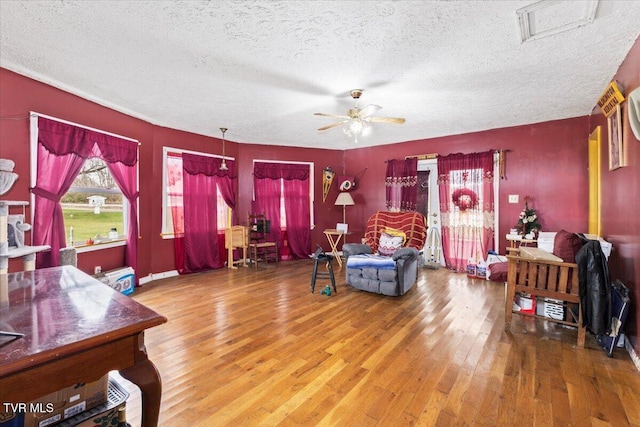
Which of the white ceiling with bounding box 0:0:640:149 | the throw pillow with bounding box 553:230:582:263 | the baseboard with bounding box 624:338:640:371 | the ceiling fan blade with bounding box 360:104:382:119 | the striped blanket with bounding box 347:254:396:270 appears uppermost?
the white ceiling with bounding box 0:0:640:149

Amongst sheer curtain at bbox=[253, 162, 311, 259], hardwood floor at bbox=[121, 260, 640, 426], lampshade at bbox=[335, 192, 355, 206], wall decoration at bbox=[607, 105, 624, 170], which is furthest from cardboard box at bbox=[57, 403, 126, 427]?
lampshade at bbox=[335, 192, 355, 206]

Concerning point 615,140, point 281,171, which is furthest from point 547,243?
point 281,171

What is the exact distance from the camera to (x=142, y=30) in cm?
192

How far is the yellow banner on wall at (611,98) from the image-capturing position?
2221 millimetres

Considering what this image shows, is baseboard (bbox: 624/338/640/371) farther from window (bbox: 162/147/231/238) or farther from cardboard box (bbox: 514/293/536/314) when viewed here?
window (bbox: 162/147/231/238)

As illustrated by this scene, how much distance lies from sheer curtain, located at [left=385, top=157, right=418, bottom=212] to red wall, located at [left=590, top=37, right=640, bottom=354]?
261cm

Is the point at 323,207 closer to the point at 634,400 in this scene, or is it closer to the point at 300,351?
the point at 300,351

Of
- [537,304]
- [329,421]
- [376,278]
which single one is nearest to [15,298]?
[329,421]

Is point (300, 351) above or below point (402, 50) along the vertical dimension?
below

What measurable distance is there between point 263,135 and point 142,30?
288 centimetres

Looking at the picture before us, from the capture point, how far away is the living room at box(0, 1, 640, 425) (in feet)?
7.50

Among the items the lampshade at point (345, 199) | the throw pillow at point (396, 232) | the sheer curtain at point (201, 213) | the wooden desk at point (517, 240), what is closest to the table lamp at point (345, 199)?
the lampshade at point (345, 199)

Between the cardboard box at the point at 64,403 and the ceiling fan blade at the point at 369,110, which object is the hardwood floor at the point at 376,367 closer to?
the cardboard box at the point at 64,403

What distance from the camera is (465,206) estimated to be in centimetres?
454
